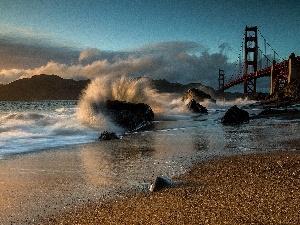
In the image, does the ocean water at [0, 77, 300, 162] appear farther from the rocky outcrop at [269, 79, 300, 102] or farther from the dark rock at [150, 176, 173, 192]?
the rocky outcrop at [269, 79, 300, 102]

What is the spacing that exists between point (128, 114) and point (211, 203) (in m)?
11.2

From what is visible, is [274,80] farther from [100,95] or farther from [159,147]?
[159,147]

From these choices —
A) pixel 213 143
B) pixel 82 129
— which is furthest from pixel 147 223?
pixel 82 129

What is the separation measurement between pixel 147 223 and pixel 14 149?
20.6 ft

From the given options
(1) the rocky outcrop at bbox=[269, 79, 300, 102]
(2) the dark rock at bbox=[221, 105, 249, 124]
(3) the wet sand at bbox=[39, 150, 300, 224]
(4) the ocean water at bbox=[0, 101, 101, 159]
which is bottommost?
(3) the wet sand at bbox=[39, 150, 300, 224]

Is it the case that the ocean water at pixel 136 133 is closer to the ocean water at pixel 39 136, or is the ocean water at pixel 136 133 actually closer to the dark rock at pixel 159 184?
the ocean water at pixel 39 136

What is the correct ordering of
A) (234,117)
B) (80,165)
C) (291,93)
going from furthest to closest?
(291,93) < (234,117) < (80,165)

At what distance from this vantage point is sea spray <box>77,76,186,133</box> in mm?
13525

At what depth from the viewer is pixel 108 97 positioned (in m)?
17.8

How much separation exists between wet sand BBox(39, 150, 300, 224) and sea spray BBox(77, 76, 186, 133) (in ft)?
28.4

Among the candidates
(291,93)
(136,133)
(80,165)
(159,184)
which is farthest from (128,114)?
(291,93)

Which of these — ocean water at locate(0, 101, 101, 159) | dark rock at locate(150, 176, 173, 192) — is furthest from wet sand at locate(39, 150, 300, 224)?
ocean water at locate(0, 101, 101, 159)

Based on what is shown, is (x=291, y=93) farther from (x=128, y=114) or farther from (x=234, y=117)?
(x=128, y=114)

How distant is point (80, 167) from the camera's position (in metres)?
5.59
